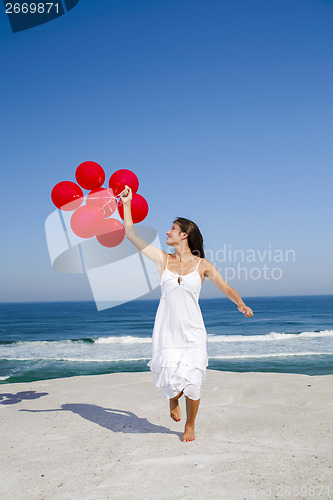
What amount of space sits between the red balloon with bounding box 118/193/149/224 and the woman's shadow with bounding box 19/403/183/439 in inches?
101

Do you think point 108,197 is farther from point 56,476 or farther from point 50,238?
point 56,476

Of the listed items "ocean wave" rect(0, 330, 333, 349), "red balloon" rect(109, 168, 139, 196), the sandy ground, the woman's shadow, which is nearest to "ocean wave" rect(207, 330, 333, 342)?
"ocean wave" rect(0, 330, 333, 349)

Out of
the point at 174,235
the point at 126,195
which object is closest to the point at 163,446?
the point at 174,235

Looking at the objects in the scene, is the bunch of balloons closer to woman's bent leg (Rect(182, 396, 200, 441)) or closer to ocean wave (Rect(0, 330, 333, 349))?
woman's bent leg (Rect(182, 396, 200, 441))

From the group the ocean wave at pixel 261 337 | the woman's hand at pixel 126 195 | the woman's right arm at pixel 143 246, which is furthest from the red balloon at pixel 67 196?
the ocean wave at pixel 261 337

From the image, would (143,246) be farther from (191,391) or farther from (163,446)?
(163,446)

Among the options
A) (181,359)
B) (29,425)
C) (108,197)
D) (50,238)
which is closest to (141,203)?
(108,197)

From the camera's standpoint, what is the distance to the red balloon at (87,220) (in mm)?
4797

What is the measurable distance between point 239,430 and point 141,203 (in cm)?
295

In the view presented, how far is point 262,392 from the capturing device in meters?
6.74

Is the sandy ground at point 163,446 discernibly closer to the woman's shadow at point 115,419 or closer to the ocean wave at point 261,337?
the woman's shadow at point 115,419

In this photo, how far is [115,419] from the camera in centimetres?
536

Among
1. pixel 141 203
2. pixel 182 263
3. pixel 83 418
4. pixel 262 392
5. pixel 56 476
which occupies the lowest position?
pixel 262 392

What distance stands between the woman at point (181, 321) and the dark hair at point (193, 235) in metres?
0.01
